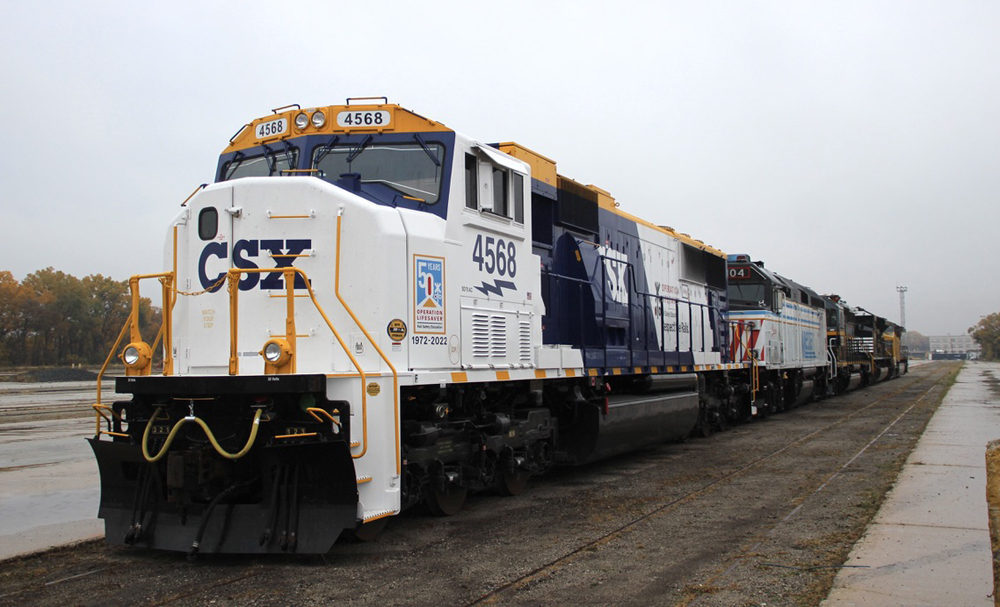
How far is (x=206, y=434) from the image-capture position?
5.44 metres

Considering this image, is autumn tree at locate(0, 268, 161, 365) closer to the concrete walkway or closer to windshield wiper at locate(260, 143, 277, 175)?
windshield wiper at locate(260, 143, 277, 175)

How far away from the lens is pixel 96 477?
31.2ft

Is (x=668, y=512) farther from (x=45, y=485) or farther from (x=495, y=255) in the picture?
(x=45, y=485)

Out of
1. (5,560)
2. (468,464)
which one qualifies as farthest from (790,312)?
(5,560)

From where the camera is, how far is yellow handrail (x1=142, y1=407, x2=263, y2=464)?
17.2ft

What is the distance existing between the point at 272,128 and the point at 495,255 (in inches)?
89.7

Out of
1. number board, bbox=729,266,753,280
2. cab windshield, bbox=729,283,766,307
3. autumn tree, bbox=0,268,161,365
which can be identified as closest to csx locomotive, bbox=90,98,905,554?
cab windshield, bbox=729,283,766,307

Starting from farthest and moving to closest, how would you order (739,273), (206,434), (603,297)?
(739,273), (603,297), (206,434)

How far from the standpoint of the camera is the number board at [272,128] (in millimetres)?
6883

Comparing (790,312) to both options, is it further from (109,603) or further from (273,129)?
(109,603)

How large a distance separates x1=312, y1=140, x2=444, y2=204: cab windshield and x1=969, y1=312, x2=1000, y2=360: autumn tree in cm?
13091

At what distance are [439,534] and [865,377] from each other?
98.5 feet

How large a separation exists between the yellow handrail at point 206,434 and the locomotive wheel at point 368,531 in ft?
3.65

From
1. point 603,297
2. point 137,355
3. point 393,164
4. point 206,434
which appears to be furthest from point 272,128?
point 603,297
